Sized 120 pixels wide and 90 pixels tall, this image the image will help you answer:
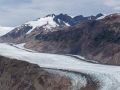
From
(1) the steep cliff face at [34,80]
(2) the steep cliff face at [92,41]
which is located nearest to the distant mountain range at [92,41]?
(2) the steep cliff face at [92,41]

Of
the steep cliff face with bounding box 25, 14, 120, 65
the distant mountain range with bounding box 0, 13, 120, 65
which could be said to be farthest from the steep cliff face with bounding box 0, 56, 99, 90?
the distant mountain range with bounding box 0, 13, 120, 65

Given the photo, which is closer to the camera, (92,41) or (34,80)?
(34,80)

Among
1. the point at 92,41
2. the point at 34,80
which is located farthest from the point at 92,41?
the point at 34,80

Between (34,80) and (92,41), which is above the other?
(92,41)

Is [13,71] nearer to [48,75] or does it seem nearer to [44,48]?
[48,75]

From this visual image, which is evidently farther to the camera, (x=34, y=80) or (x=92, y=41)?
(x=92, y=41)

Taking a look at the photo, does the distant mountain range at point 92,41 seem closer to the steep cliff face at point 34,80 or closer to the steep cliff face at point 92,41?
the steep cliff face at point 92,41

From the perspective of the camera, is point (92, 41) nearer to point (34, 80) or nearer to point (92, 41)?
point (92, 41)
